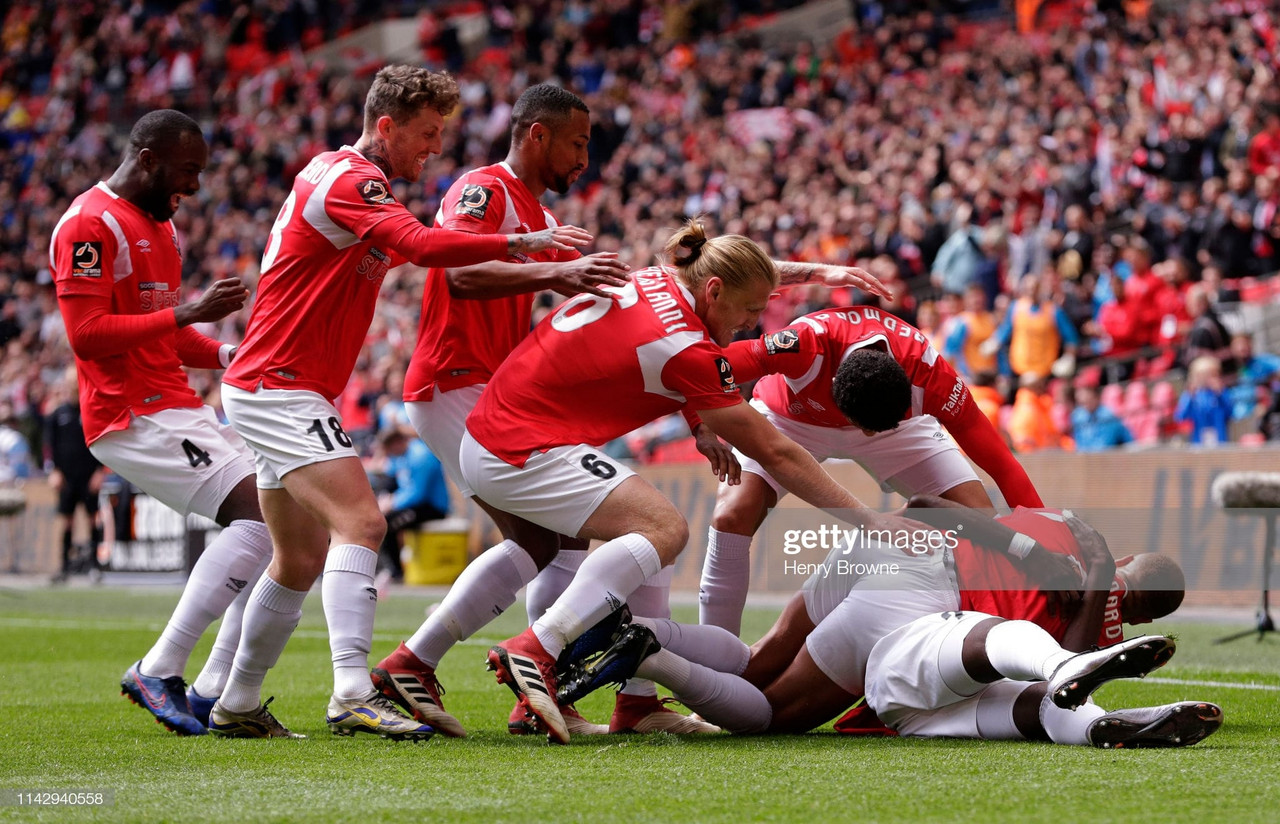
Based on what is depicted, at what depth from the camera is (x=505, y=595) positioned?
5.14m

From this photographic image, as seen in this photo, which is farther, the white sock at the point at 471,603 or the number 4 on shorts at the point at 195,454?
the number 4 on shorts at the point at 195,454

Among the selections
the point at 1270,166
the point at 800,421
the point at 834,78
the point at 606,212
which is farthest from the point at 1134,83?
the point at 800,421

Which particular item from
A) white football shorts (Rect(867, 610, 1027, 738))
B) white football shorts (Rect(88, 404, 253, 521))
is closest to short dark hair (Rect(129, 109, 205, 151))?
white football shorts (Rect(88, 404, 253, 521))

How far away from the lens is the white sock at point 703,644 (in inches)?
184

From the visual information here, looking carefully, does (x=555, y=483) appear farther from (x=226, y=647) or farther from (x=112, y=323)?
(x=112, y=323)

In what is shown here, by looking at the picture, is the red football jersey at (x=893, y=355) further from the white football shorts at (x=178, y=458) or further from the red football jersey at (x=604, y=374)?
the white football shorts at (x=178, y=458)

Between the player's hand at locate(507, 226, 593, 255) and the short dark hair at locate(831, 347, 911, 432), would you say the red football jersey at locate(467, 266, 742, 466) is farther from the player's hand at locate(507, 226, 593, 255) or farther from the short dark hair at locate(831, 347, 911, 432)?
the short dark hair at locate(831, 347, 911, 432)

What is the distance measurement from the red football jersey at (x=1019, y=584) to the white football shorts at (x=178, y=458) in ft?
8.35

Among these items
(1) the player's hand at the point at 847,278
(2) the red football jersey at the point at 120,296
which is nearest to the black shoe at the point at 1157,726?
(1) the player's hand at the point at 847,278

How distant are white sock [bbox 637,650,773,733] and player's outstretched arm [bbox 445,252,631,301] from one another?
44.9 inches

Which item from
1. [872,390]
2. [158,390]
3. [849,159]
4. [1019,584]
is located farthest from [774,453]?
[849,159]

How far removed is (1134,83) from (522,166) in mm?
12025

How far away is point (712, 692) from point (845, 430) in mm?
1550

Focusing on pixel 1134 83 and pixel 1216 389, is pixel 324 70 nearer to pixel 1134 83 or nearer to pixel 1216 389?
pixel 1134 83
